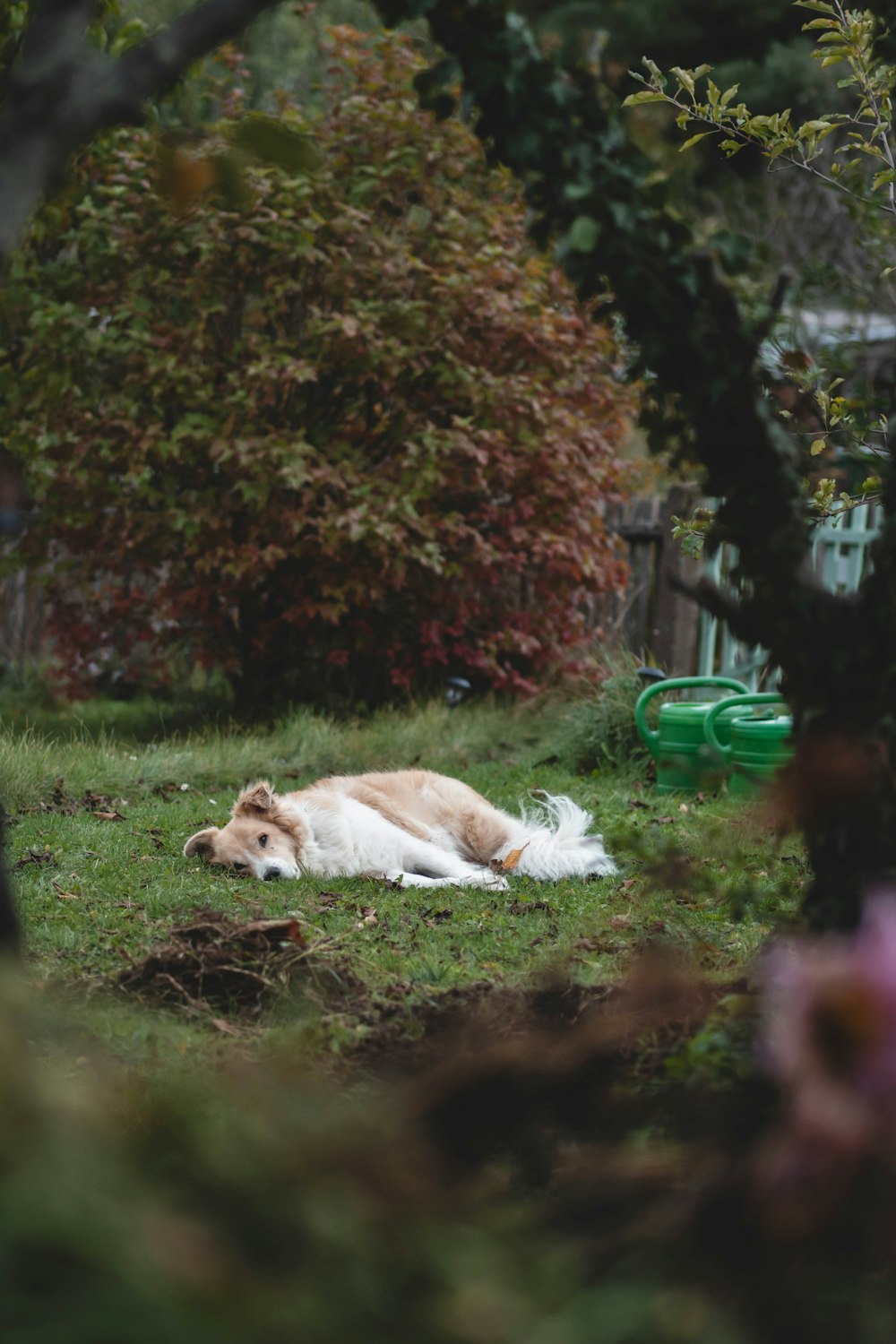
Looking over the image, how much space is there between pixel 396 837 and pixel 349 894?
60 centimetres

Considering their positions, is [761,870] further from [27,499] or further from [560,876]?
[27,499]

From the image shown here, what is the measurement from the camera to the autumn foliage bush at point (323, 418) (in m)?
9.12

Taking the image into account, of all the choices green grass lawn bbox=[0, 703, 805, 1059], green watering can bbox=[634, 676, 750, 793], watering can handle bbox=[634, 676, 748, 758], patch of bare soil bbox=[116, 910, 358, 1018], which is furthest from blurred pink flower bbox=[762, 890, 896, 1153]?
green watering can bbox=[634, 676, 750, 793]

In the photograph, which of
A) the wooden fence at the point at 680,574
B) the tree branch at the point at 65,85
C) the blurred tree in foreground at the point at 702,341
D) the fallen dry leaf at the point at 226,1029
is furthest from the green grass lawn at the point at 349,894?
the wooden fence at the point at 680,574

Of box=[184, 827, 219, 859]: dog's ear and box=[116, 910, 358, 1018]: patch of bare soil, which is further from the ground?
box=[116, 910, 358, 1018]: patch of bare soil

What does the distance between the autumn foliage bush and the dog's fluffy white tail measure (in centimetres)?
363

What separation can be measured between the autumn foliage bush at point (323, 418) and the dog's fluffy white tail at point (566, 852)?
363 centimetres

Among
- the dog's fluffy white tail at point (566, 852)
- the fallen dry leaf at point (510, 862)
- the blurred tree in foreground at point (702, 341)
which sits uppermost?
the blurred tree in foreground at point (702, 341)

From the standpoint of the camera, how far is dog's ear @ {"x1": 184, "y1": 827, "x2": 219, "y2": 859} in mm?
5395

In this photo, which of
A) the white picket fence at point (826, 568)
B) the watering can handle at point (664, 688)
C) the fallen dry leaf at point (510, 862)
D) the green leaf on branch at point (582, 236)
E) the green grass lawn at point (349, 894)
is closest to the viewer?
the green leaf on branch at point (582, 236)

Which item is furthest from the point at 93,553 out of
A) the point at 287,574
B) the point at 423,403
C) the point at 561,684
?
the point at 561,684

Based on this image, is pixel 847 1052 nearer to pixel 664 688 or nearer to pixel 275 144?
pixel 275 144

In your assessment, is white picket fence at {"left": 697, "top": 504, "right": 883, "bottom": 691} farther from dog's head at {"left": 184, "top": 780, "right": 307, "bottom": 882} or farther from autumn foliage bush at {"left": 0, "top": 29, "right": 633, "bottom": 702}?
dog's head at {"left": 184, "top": 780, "right": 307, "bottom": 882}

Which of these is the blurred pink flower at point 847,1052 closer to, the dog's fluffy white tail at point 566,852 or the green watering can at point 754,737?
the dog's fluffy white tail at point 566,852
